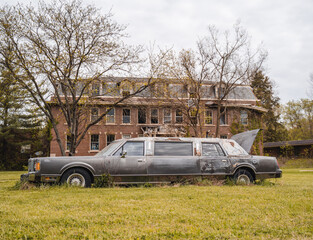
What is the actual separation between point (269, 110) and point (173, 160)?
5038 centimetres

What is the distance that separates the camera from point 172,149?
Result: 9.52 metres

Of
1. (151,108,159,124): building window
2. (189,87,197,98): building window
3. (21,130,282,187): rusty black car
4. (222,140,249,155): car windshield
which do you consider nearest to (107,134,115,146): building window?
(151,108,159,124): building window

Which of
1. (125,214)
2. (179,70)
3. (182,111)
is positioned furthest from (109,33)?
(125,214)

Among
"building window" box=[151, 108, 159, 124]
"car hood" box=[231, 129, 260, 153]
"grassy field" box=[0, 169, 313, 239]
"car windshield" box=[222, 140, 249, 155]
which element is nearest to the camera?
"grassy field" box=[0, 169, 313, 239]

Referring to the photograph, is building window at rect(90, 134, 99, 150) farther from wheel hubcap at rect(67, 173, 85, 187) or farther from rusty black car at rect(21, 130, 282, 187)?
wheel hubcap at rect(67, 173, 85, 187)

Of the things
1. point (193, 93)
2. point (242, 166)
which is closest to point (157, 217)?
point (242, 166)

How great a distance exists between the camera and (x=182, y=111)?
84.0 ft

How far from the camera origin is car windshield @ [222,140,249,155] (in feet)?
32.4

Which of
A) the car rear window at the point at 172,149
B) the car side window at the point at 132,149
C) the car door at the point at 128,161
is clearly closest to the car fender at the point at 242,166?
the car rear window at the point at 172,149

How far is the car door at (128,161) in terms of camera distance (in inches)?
352

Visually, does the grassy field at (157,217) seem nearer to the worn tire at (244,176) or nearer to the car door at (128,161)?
the car door at (128,161)

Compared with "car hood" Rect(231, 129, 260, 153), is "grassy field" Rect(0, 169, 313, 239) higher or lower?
lower

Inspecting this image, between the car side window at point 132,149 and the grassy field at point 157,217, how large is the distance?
257 centimetres

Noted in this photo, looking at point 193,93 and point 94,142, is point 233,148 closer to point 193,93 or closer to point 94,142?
point 193,93
